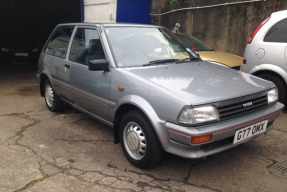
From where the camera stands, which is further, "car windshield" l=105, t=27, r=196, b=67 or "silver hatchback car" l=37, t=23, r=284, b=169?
"car windshield" l=105, t=27, r=196, b=67

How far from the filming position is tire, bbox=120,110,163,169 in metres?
2.82

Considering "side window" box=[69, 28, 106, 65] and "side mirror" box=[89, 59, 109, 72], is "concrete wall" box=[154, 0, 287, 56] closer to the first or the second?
"side window" box=[69, 28, 106, 65]

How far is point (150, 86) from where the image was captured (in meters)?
2.83

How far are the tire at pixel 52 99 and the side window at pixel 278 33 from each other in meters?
3.92

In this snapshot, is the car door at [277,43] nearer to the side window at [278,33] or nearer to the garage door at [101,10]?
the side window at [278,33]

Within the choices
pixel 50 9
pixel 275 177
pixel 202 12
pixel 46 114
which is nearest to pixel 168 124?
pixel 275 177

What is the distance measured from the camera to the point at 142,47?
11.9 ft

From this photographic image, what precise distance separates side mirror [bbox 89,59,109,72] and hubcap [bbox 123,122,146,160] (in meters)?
0.74

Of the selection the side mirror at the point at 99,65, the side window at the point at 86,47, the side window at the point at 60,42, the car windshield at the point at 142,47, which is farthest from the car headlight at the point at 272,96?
the side window at the point at 60,42

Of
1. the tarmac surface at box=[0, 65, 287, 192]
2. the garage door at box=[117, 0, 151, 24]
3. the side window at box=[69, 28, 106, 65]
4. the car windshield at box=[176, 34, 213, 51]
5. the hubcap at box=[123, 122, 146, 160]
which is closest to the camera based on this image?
the tarmac surface at box=[0, 65, 287, 192]

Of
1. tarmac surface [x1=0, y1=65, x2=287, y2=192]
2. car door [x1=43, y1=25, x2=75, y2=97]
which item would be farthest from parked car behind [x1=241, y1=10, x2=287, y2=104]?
car door [x1=43, y1=25, x2=75, y2=97]

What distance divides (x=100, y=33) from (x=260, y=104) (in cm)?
216

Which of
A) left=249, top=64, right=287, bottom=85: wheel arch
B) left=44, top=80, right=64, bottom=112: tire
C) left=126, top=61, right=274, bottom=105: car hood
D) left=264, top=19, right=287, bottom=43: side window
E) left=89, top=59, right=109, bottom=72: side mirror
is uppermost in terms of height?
left=264, top=19, right=287, bottom=43: side window

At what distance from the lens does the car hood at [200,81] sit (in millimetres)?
2658
